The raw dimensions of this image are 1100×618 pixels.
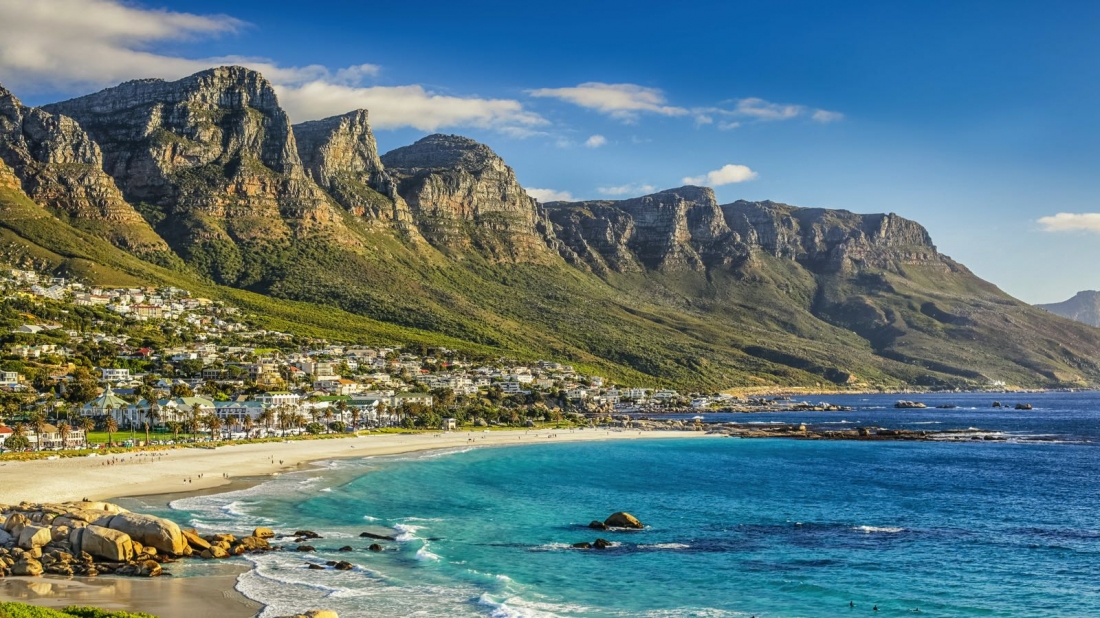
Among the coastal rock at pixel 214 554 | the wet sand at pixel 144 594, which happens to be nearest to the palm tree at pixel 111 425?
the coastal rock at pixel 214 554

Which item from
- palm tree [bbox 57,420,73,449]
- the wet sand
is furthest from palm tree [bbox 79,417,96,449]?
the wet sand

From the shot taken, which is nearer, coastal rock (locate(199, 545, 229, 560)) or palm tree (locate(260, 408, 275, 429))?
coastal rock (locate(199, 545, 229, 560))

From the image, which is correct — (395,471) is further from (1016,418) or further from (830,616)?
(1016,418)

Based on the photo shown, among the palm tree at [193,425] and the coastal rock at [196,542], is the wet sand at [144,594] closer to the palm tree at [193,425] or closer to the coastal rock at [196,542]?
the coastal rock at [196,542]

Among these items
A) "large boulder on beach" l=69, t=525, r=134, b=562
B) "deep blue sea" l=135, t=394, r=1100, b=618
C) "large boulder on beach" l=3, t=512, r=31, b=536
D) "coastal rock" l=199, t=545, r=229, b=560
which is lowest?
"deep blue sea" l=135, t=394, r=1100, b=618

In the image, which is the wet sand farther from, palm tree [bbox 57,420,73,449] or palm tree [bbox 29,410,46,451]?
palm tree [bbox 29,410,46,451]

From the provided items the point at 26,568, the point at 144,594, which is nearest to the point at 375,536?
the point at 144,594

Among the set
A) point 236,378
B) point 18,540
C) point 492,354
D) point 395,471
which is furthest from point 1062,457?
point 492,354

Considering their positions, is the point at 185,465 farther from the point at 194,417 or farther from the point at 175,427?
the point at 194,417
